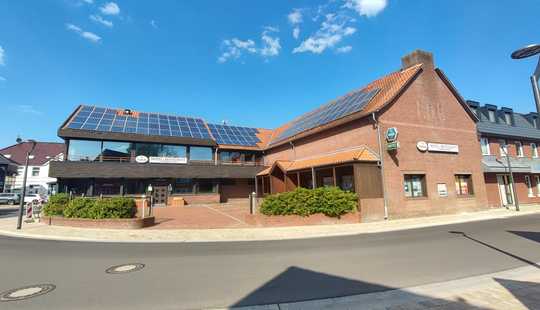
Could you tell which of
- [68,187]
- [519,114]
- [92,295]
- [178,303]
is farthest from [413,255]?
[519,114]

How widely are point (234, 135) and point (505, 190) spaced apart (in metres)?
29.4

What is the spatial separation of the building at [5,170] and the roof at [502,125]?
6550cm

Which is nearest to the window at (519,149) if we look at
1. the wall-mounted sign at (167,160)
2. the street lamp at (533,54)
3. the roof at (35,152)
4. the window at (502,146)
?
the window at (502,146)

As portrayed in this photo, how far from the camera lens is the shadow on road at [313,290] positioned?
453 cm

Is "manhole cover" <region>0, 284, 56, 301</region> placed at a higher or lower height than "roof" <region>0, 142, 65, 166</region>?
lower

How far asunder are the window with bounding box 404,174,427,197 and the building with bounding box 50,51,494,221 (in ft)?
0.24

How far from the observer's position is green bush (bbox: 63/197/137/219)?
583 inches

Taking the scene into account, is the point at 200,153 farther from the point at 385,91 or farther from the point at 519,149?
the point at 519,149

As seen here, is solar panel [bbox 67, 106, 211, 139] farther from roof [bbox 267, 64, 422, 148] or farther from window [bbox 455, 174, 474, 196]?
window [bbox 455, 174, 474, 196]

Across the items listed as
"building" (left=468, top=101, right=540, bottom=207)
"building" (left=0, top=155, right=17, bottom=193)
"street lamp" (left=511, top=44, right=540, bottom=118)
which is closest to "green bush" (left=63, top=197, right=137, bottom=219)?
"street lamp" (left=511, top=44, right=540, bottom=118)

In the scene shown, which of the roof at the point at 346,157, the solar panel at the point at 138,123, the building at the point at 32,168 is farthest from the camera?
the building at the point at 32,168

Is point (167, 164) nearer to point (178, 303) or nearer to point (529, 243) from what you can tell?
point (178, 303)

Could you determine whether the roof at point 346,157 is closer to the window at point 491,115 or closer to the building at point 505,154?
the building at point 505,154

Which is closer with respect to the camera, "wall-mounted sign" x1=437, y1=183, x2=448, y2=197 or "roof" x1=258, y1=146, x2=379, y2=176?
"roof" x1=258, y1=146, x2=379, y2=176
